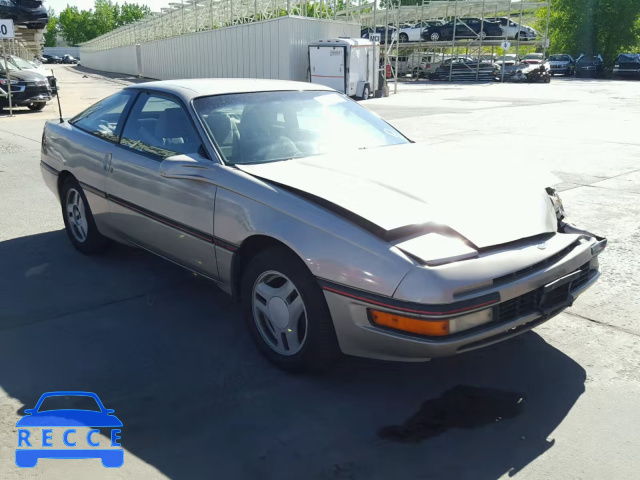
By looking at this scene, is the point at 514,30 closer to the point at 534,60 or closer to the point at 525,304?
the point at 534,60

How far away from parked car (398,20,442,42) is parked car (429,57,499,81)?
2.93 metres

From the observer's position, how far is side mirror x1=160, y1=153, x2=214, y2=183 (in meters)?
3.54

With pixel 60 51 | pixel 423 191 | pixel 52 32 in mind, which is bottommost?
pixel 423 191

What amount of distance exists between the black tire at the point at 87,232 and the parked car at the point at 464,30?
36815 mm

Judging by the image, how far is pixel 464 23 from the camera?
130 feet

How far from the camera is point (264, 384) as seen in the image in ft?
10.4

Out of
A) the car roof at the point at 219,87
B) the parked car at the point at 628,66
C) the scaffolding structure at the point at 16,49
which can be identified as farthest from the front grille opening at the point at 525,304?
the parked car at the point at 628,66

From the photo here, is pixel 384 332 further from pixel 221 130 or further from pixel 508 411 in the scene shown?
pixel 221 130

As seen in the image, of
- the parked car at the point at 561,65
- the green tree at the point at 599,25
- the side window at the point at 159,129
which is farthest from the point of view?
the green tree at the point at 599,25

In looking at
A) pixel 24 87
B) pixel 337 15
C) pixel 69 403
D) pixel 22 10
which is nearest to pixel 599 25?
pixel 337 15

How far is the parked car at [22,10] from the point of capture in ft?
74.2

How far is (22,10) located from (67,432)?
78.7 feet

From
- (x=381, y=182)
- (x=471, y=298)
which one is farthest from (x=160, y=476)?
(x=381, y=182)

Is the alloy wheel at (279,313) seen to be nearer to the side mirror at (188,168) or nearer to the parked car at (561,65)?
the side mirror at (188,168)
